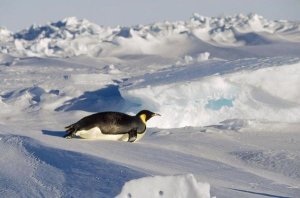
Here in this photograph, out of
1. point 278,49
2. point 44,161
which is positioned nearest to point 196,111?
point 44,161

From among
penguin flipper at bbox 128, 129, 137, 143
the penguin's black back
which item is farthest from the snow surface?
the penguin's black back

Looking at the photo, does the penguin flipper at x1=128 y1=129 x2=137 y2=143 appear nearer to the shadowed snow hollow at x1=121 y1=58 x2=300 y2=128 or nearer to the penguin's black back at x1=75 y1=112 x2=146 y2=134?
the penguin's black back at x1=75 y1=112 x2=146 y2=134

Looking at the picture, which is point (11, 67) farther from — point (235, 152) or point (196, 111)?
point (235, 152)

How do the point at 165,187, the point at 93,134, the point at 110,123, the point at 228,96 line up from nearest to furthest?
1. the point at 165,187
2. the point at 93,134
3. the point at 110,123
4. the point at 228,96

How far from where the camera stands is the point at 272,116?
32.2 feet

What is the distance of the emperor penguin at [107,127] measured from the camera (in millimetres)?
5094

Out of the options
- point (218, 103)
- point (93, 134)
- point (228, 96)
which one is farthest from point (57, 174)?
point (218, 103)

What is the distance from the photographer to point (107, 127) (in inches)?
203

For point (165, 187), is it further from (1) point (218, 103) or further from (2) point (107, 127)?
(1) point (218, 103)

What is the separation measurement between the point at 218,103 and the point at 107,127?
5.56 m

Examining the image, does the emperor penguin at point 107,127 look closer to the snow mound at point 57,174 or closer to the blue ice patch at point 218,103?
the snow mound at point 57,174

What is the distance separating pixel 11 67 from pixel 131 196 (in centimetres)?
3127

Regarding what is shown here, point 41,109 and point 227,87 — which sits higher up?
point 227,87

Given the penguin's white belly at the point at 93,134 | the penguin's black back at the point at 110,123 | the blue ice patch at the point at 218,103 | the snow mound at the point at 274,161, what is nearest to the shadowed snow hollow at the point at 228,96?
the blue ice patch at the point at 218,103
